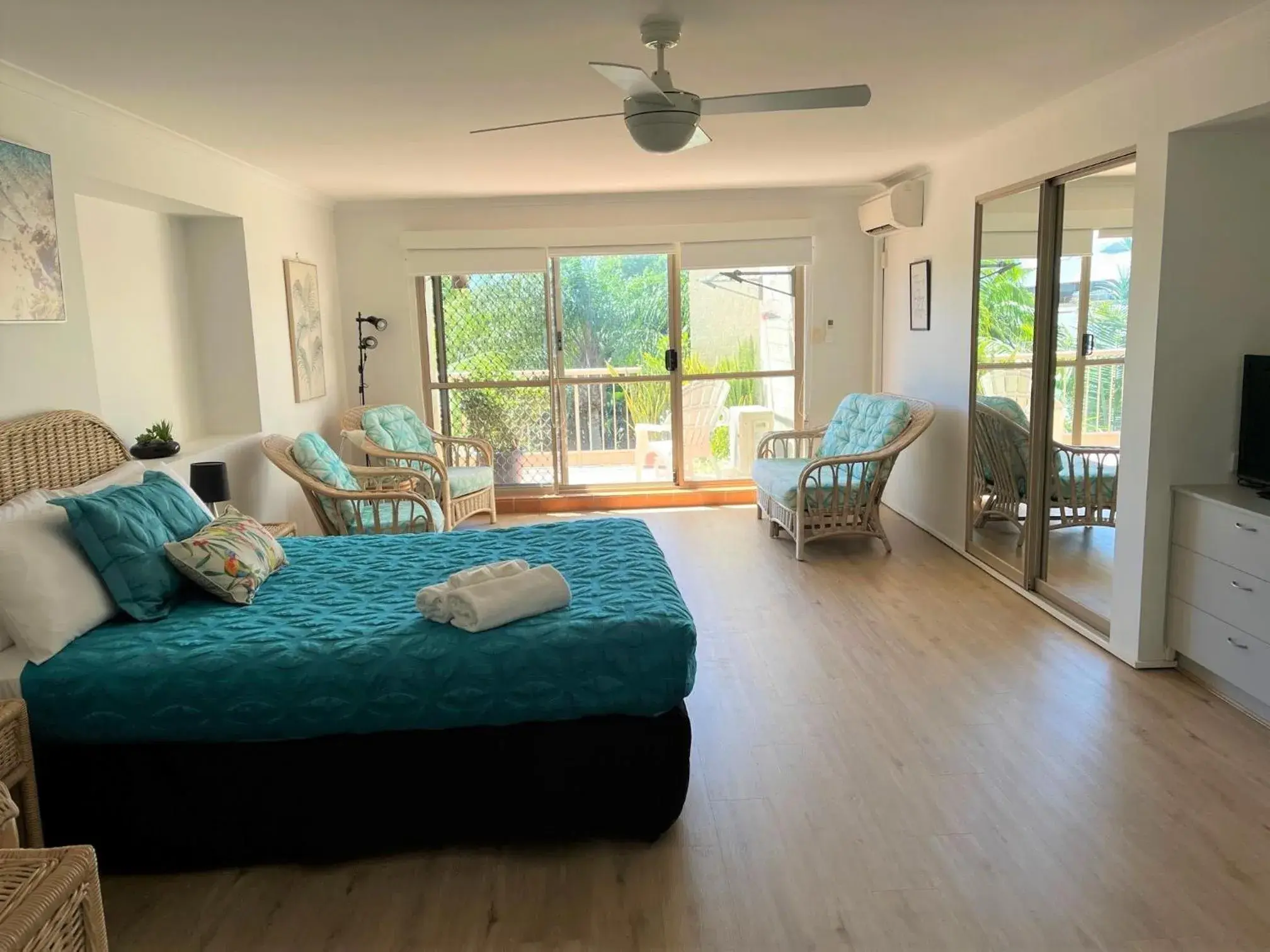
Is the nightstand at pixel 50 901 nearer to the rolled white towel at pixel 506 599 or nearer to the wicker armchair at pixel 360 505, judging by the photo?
the rolled white towel at pixel 506 599

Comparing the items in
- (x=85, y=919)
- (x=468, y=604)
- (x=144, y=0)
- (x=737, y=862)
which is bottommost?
(x=737, y=862)

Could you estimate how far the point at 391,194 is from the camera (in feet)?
19.6

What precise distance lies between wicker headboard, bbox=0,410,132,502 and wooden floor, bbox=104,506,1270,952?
1.44 metres

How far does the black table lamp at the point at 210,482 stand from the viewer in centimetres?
388

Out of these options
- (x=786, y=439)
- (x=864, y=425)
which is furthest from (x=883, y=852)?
(x=786, y=439)


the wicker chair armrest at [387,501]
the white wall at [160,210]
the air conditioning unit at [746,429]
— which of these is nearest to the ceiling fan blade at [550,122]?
the white wall at [160,210]

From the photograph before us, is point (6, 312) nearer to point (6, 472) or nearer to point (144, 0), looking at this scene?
point (6, 472)

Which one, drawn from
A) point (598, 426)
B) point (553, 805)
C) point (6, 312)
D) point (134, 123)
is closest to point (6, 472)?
point (6, 312)

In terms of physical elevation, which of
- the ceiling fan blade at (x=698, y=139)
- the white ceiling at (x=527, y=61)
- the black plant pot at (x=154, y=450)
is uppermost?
the white ceiling at (x=527, y=61)

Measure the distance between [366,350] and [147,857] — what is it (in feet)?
15.4

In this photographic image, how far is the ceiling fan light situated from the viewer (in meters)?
2.77

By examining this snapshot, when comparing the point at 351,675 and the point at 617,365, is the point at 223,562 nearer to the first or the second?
the point at 351,675

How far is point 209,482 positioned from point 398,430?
195 cm

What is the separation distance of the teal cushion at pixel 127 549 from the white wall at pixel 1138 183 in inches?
136
